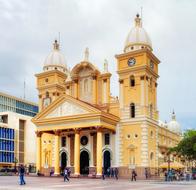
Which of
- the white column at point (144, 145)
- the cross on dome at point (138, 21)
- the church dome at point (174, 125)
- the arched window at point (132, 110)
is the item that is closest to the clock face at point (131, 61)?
the arched window at point (132, 110)

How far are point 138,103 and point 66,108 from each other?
10.3 m

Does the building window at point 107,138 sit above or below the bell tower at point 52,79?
below

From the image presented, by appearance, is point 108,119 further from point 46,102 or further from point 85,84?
point 46,102

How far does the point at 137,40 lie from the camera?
187ft

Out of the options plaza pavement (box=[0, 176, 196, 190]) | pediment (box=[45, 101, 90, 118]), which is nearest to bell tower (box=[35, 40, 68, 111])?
pediment (box=[45, 101, 90, 118])

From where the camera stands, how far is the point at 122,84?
56.4 meters

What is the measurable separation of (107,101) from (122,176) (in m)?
11.3

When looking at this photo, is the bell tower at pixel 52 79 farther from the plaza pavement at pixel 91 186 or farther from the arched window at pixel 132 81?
the plaza pavement at pixel 91 186

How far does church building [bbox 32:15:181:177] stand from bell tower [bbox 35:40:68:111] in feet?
13.5

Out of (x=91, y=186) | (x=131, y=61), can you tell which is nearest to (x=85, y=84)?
(x=131, y=61)

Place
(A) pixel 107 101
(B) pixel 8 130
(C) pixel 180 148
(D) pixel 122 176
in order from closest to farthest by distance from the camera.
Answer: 1. (D) pixel 122 176
2. (A) pixel 107 101
3. (C) pixel 180 148
4. (B) pixel 8 130

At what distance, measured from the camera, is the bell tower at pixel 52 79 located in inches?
2594

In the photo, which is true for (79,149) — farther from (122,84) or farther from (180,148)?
(180,148)

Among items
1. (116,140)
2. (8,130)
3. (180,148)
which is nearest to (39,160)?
(116,140)
